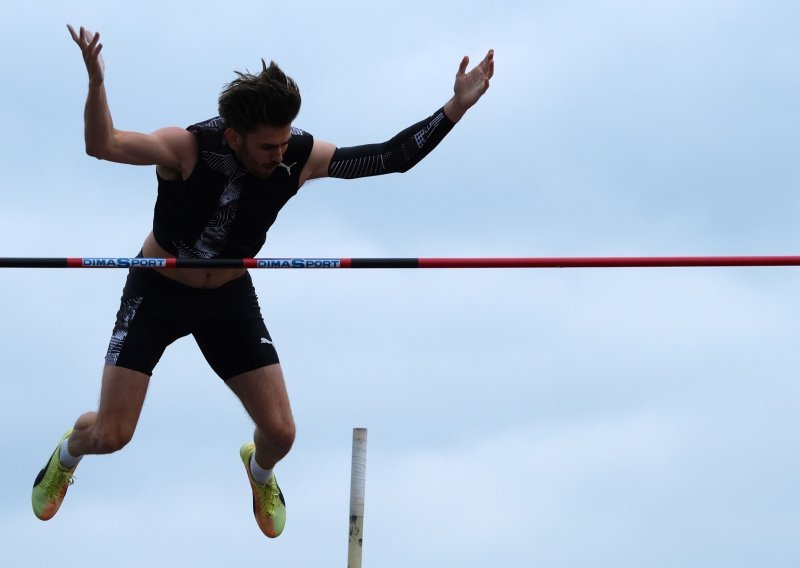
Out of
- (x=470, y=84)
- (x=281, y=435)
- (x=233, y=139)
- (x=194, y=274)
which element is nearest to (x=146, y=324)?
(x=194, y=274)

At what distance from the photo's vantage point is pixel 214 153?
9.10m

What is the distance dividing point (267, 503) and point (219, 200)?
273cm

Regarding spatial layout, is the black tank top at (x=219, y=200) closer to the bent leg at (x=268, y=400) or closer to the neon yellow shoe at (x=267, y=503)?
the bent leg at (x=268, y=400)

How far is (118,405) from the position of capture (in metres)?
9.34

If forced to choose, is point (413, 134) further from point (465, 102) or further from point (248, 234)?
point (248, 234)

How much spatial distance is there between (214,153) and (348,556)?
376cm

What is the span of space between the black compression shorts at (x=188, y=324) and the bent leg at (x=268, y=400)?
0.20 ft

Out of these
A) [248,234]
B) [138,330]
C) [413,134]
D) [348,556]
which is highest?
[413,134]

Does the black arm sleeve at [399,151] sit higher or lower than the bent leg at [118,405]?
higher

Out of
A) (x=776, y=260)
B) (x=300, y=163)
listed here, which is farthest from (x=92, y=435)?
(x=776, y=260)

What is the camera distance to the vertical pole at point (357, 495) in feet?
37.3

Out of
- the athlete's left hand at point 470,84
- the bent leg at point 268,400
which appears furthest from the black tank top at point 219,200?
the athlete's left hand at point 470,84

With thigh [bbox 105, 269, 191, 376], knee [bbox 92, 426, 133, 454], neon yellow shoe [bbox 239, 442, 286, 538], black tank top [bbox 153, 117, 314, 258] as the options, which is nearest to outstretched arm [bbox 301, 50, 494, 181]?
black tank top [bbox 153, 117, 314, 258]

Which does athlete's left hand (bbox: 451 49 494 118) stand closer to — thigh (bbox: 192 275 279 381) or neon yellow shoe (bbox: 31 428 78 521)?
thigh (bbox: 192 275 279 381)
